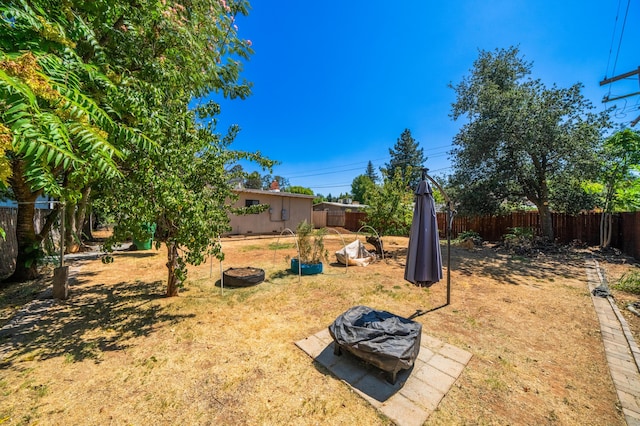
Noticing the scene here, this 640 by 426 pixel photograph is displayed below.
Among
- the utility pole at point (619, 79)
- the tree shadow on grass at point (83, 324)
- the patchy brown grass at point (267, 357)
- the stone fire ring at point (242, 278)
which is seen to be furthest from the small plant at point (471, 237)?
the tree shadow on grass at point (83, 324)

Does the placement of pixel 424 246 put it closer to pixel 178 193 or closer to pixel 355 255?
pixel 178 193

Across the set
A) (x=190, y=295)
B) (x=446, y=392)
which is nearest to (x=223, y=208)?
(x=190, y=295)

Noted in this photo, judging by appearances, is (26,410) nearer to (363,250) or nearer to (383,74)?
(363,250)

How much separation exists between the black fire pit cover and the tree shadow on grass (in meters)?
2.83

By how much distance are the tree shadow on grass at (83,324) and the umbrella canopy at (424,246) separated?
3863 millimetres

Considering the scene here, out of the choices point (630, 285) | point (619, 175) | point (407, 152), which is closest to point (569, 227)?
point (619, 175)

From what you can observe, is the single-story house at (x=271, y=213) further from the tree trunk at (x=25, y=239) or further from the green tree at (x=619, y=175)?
the green tree at (x=619, y=175)

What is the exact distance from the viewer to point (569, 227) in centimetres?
1134

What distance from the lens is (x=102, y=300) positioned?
4.73 metres

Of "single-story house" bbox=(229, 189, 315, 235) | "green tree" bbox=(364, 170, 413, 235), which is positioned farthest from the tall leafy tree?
"single-story house" bbox=(229, 189, 315, 235)

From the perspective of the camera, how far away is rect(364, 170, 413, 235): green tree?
9.38 metres

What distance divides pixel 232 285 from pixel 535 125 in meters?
12.4

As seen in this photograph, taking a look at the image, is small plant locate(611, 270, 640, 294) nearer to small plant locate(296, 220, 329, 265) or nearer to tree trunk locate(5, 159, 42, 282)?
small plant locate(296, 220, 329, 265)

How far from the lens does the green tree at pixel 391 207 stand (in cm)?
938
